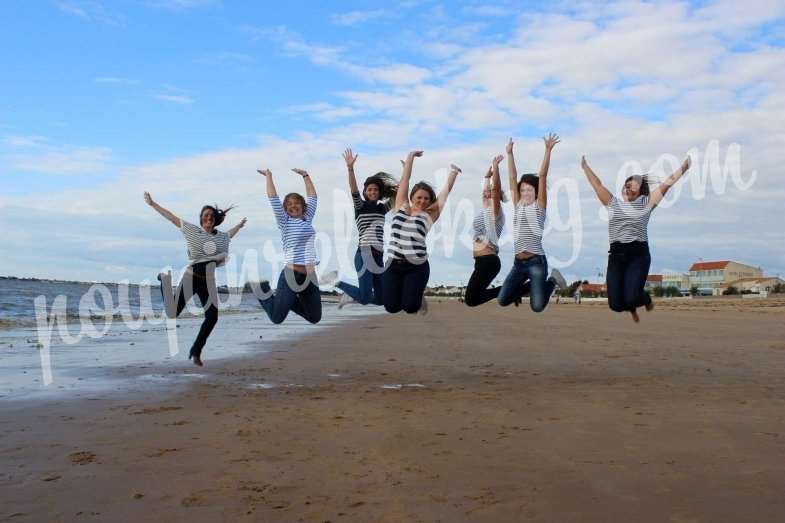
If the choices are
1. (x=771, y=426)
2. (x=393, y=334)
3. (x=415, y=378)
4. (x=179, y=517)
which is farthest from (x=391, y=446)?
(x=393, y=334)

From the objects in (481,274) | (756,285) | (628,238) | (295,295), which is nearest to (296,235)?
(295,295)

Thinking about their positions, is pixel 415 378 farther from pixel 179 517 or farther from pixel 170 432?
pixel 179 517

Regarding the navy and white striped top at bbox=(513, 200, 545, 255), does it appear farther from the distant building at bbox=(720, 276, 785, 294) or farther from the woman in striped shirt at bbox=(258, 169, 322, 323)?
the distant building at bbox=(720, 276, 785, 294)

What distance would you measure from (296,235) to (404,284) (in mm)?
1706

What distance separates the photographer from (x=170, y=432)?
10.0 m

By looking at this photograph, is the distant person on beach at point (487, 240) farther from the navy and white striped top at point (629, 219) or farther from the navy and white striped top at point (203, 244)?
the navy and white striped top at point (203, 244)

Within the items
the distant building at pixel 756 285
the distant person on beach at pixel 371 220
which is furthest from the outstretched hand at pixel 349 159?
the distant building at pixel 756 285

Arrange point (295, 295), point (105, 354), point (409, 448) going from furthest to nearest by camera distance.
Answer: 1. point (105, 354)
2. point (295, 295)
3. point (409, 448)

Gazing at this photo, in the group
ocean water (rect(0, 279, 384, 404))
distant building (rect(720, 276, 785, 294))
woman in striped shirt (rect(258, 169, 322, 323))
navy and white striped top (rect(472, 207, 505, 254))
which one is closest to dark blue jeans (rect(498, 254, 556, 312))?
navy and white striped top (rect(472, 207, 505, 254))

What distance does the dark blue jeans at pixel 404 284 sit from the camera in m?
9.70

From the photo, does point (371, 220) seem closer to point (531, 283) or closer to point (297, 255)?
point (297, 255)

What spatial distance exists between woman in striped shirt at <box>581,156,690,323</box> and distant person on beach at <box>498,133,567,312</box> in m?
0.63

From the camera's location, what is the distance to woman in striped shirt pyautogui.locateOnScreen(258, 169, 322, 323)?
10.4 m

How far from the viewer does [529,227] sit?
Answer: 31.4ft
